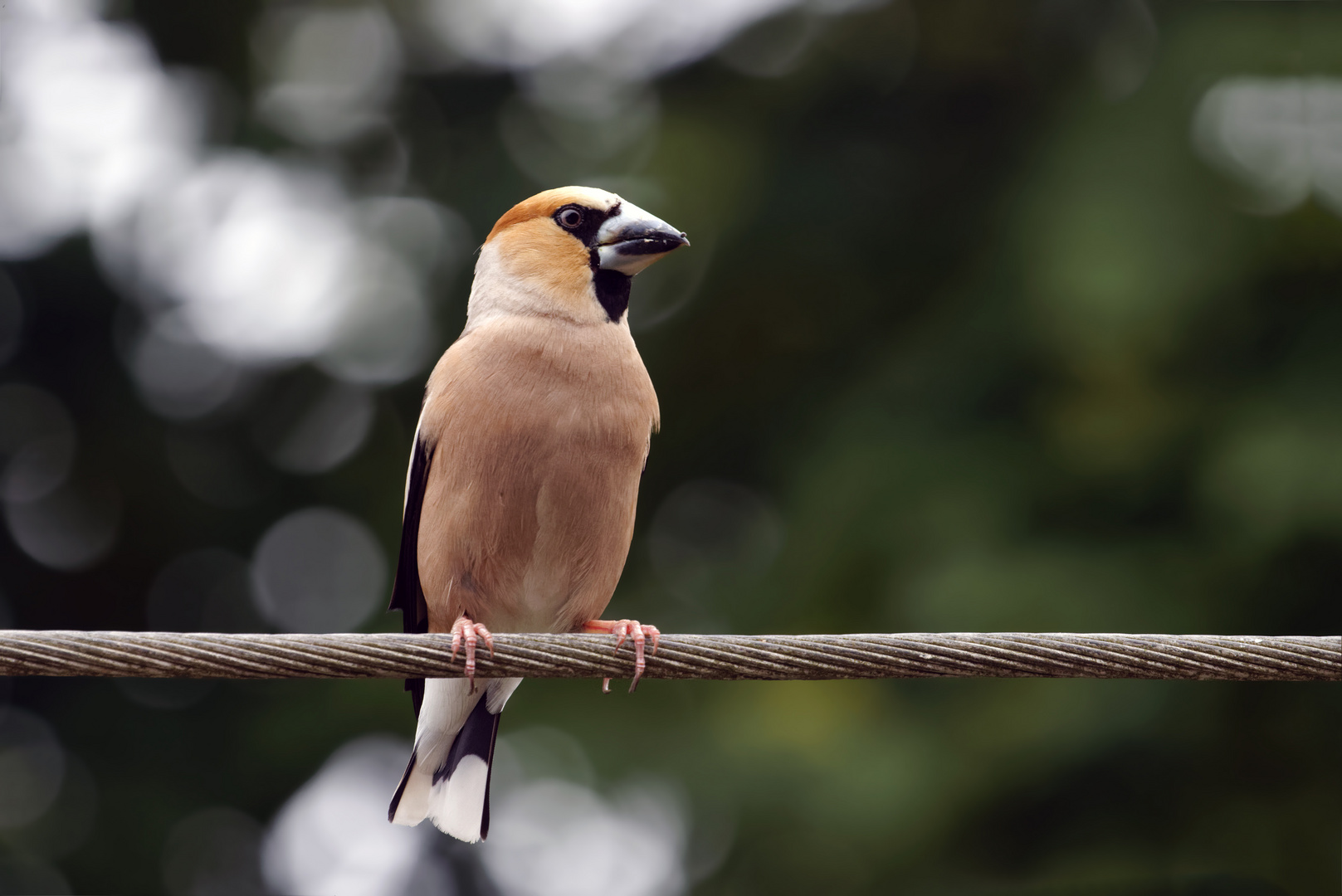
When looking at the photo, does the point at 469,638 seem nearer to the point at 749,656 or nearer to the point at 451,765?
the point at 749,656

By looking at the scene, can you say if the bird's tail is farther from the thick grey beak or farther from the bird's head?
the thick grey beak

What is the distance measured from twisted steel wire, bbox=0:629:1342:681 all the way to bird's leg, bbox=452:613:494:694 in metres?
→ 0.04

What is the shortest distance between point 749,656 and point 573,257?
2.20 metres

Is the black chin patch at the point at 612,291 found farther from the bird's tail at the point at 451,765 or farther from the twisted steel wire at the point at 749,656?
the twisted steel wire at the point at 749,656

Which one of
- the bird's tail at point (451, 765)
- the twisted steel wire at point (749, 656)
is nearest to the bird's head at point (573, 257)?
the bird's tail at point (451, 765)

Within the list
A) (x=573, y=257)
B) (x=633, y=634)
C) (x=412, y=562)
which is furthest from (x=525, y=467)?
(x=573, y=257)

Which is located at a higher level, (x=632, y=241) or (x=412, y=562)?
(x=632, y=241)

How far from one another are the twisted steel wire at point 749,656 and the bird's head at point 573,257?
5.89 feet

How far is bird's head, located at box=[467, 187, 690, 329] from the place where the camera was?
418cm

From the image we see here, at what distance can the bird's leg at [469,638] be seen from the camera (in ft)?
8.48

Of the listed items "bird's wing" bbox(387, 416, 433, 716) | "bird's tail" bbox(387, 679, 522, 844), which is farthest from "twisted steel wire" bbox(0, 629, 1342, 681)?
"bird's tail" bbox(387, 679, 522, 844)

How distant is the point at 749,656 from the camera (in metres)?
2.52

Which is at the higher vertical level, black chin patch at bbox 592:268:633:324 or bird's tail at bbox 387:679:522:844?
black chin patch at bbox 592:268:633:324

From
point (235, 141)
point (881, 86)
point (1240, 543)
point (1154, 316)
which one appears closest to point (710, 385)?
point (881, 86)
